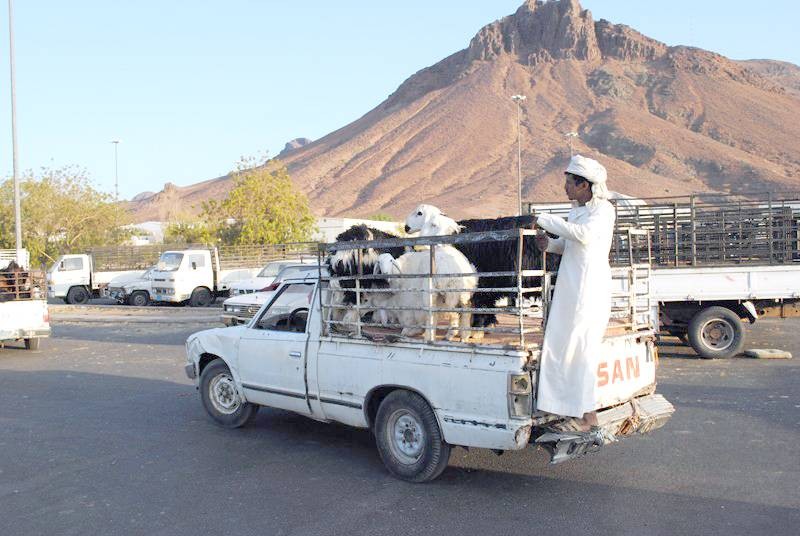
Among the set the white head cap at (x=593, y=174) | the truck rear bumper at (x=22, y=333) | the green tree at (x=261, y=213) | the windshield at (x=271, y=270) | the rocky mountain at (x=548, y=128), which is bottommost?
the truck rear bumper at (x=22, y=333)

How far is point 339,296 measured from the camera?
730 centimetres

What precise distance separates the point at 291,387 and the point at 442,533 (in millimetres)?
2688

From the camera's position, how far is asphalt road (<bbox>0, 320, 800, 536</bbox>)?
218 inches

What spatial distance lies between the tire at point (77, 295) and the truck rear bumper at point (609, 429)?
28.7 m

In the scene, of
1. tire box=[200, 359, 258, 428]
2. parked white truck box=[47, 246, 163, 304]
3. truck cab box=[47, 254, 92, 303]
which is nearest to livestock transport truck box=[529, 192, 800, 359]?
tire box=[200, 359, 258, 428]

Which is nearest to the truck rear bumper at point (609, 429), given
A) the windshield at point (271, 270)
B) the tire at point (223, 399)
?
the tire at point (223, 399)

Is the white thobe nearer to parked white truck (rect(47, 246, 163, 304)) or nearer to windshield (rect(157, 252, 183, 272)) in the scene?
windshield (rect(157, 252, 183, 272))

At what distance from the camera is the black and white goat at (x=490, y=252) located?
6.95 m

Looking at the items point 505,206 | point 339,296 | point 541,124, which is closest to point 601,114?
point 541,124

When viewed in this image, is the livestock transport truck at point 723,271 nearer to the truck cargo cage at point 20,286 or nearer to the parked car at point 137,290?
the truck cargo cage at point 20,286

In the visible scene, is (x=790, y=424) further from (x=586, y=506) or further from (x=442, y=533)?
(x=442, y=533)

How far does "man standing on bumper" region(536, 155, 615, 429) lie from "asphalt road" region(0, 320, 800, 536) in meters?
0.85

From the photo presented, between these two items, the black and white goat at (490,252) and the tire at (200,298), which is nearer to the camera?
the black and white goat at (490,252)

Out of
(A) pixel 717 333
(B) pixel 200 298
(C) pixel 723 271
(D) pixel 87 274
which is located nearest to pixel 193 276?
(B) pixel 200 298
